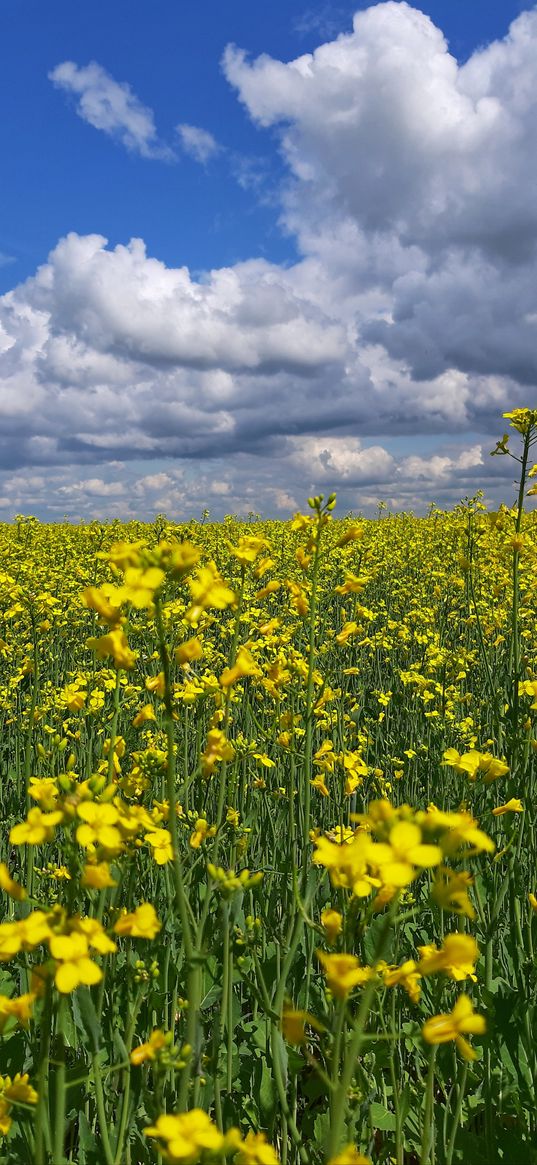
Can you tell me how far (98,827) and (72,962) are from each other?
0.81 feet

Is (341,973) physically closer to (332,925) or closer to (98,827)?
(332,925)

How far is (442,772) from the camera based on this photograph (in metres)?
4.46

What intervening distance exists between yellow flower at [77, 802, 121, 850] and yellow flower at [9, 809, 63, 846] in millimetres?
48

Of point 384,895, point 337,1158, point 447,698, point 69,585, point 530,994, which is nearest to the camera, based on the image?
point 337,1158

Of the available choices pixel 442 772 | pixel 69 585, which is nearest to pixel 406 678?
pixel 442 772

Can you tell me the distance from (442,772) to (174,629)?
1945mm

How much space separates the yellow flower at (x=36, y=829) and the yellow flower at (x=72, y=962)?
7.4 inches

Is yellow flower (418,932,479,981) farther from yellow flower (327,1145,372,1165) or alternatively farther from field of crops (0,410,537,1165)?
yellow flower (327,1145,372,1165)

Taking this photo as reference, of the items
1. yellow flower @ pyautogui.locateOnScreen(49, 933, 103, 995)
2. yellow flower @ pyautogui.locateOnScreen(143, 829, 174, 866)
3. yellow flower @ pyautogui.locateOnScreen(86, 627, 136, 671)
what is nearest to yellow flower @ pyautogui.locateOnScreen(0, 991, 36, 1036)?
yellow flower @ pyautogui.locateOnScreen(49, 933, 103, 995)

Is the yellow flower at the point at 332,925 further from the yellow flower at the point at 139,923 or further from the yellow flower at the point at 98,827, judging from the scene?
the yellow flower at the point at 98,827

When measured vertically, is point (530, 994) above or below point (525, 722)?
below

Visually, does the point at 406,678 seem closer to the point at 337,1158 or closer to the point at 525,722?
the point at 525,722

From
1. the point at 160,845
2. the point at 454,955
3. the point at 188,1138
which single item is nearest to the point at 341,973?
the point at 454,955

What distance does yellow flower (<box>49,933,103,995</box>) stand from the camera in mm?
1199
